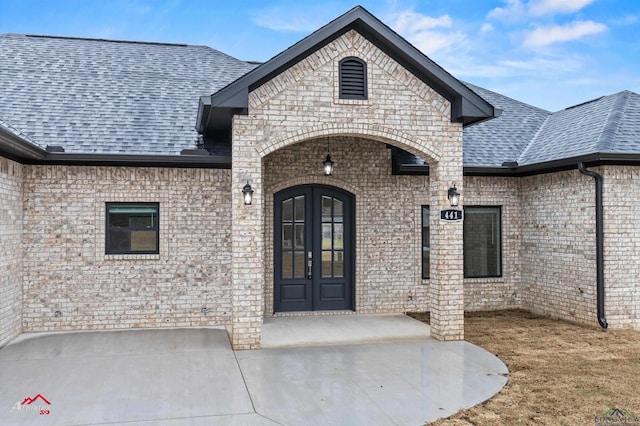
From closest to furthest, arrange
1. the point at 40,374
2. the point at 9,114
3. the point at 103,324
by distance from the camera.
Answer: the point at 40,374, the point at 103,324, the point at 9,114

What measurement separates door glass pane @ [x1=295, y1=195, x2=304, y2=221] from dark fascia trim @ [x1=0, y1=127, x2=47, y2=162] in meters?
4.49

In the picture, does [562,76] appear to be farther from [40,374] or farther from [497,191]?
[40,374]

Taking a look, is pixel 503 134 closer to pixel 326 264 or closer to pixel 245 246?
pixel 326 264

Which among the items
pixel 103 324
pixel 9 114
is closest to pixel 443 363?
pixel 103 324

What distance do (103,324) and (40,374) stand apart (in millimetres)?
2657

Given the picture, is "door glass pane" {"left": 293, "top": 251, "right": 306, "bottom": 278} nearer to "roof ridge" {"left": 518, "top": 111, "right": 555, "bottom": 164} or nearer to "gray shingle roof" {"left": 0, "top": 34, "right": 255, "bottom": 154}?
"gray shingle roof" {"left": 0, "top": 34, "right": 255, "bottom": 154}

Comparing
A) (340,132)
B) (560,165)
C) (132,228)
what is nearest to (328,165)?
(340,132)

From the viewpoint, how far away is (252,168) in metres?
7.57

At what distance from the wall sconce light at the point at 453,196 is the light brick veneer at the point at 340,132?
3.8 inches

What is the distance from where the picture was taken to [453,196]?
814cm

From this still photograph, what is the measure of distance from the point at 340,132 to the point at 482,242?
487 centimetres

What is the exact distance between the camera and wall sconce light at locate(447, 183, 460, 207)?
8141 mm

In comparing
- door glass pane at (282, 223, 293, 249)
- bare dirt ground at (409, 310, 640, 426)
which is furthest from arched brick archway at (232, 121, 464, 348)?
door glass pane at (282, 223, 293, 249)

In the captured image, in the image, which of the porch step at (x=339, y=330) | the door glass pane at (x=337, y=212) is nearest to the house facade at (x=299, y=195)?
the door glass pane at (x=337, y=212)
